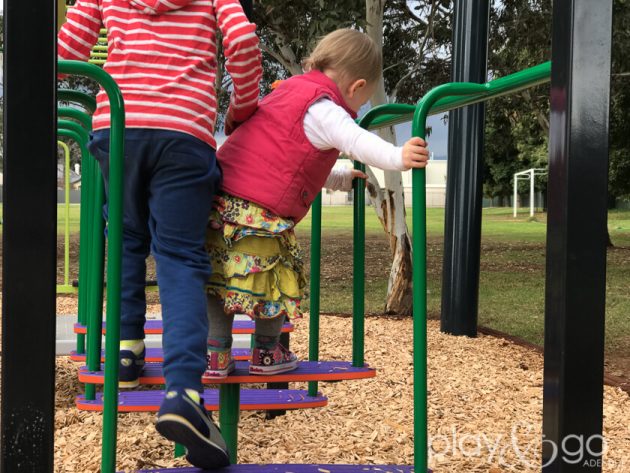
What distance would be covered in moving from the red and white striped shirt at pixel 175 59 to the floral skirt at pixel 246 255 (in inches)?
7.7

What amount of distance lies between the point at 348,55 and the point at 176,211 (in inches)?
24.3

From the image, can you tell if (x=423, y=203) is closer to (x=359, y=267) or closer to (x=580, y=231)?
(x=580, y=231)

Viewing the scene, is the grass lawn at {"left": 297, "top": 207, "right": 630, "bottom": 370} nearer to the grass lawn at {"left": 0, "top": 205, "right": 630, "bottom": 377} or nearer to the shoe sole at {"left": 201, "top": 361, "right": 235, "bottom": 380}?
the grass lawn at {"left": 0, "top": 205, "right": 630, "bottom": 377}

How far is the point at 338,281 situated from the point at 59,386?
637cm

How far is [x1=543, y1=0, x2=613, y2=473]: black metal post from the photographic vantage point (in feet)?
5.23

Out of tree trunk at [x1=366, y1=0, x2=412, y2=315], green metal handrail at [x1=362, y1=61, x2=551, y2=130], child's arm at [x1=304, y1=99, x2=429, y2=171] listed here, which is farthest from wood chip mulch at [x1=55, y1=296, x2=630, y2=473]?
tree trunk at [x1=366, y1=0, x2=412, y2=315]

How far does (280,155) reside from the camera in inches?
80.1

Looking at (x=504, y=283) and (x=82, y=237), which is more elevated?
(x=82, y=237)

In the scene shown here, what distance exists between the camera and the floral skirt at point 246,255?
2033 millimetres

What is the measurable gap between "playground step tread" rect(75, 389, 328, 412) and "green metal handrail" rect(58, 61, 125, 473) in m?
0.29

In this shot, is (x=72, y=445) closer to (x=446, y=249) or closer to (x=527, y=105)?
(x=446, y=249)

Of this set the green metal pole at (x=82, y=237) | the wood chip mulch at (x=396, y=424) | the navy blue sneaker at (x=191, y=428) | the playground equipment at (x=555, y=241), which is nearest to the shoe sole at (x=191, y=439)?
the navy blue sneaker at (x=191, y=428)

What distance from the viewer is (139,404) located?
210cm

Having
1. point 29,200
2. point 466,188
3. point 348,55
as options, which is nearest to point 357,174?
point 348,55
